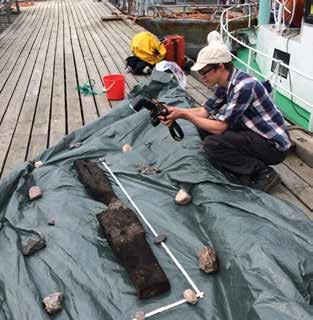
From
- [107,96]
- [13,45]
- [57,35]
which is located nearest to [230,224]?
[107,96]

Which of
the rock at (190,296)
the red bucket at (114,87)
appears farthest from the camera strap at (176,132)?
the red bucket at (114,87)

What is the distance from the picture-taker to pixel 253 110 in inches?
110

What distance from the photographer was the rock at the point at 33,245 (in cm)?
234

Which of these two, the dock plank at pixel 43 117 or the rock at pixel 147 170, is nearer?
the rock at pixel 147 170

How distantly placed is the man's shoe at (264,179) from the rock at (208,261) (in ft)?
3.02

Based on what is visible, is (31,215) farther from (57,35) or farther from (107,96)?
(57,35)

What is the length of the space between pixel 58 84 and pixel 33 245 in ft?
14.3

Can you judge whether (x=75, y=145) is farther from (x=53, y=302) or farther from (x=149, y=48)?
(x=149, y=48)

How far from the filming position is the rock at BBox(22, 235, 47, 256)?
2.34 metres

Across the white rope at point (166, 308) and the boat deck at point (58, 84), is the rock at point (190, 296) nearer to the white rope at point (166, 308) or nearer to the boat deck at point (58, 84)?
the white rope at point (166, 308)

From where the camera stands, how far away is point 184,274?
7.11ft

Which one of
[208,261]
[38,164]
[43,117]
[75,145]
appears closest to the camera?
[208,261]

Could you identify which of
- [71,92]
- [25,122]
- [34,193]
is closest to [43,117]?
[25,122]

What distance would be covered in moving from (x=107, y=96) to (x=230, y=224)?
341 cm
